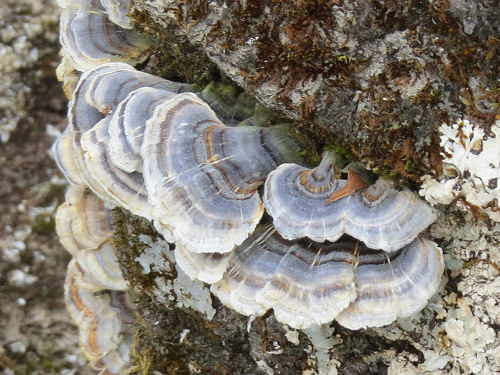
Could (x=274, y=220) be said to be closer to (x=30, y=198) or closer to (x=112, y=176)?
(x=112, y=176)

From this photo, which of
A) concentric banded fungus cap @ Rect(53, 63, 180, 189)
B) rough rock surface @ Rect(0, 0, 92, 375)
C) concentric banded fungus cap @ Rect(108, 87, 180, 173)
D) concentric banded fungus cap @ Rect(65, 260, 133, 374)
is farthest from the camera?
rough rock surface @ Rect(0, 0, 92, 375)

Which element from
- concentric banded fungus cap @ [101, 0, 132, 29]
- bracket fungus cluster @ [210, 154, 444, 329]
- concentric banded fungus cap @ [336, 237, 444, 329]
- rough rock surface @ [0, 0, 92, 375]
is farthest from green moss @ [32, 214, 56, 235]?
concentric banded fungus cap @ [336, 237, 444, 329]

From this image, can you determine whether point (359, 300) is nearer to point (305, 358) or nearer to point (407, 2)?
point (305, 358)

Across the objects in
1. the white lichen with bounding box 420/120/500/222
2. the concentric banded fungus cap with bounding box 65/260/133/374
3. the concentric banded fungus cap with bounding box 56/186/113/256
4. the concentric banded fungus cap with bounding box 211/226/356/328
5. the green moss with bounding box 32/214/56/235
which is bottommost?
the green moss with bounding box 32/214/56/235

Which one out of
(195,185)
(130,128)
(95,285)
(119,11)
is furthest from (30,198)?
(195,185)

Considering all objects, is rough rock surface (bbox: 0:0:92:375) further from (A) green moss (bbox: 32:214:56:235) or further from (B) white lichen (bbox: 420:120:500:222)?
(B) white lichen (bbox: 420:120:500:222)

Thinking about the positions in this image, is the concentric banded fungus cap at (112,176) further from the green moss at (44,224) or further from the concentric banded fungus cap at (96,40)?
the green moss at (44,224)
